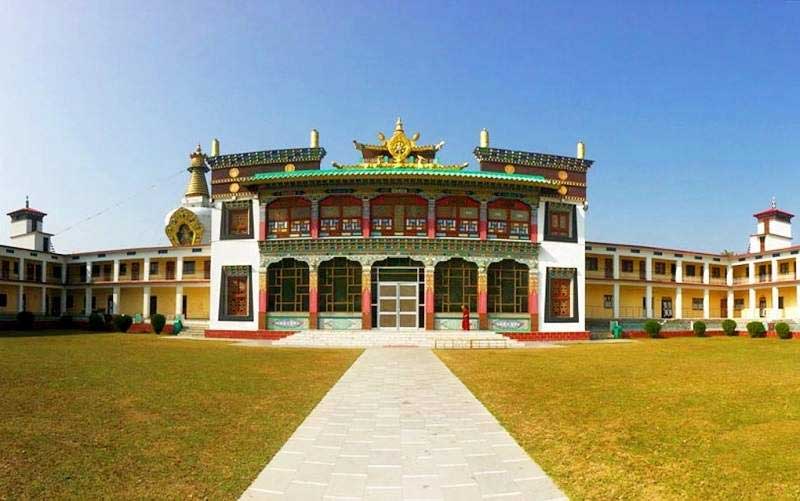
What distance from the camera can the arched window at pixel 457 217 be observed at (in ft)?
101

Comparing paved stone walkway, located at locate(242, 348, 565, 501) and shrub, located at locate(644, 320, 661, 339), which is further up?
paved stone walkway, located at locate(242, 348, 565, 501)

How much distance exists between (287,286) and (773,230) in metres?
48.1

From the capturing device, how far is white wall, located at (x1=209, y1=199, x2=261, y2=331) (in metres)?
31.6

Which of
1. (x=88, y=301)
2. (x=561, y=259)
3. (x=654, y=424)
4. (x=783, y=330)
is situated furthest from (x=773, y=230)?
(x=88, y=301)

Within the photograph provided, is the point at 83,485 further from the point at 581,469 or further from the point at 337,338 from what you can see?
the point at 337,338

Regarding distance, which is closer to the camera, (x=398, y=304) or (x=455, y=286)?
(x=398, y=304)

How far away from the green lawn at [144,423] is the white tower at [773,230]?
51023 mm

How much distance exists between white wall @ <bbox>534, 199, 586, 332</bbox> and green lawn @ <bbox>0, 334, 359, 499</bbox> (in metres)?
18.0

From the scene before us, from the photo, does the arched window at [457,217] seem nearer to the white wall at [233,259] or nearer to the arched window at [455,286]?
the arched window at [455,286]

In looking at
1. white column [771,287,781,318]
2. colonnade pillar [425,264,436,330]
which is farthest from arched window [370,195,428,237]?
white column [771,287,781,318]

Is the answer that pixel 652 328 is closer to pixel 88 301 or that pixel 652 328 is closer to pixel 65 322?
pixel 65 322

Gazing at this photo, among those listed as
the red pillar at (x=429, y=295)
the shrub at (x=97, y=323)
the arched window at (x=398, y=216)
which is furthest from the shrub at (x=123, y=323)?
the red pillar at (x=429, y=295)

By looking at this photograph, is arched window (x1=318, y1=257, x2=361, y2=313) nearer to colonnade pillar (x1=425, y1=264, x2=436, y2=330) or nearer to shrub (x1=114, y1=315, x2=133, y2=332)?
colonnade pillar (x1=425, y1=264, x2=436, y2=330)

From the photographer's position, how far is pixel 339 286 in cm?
3069
